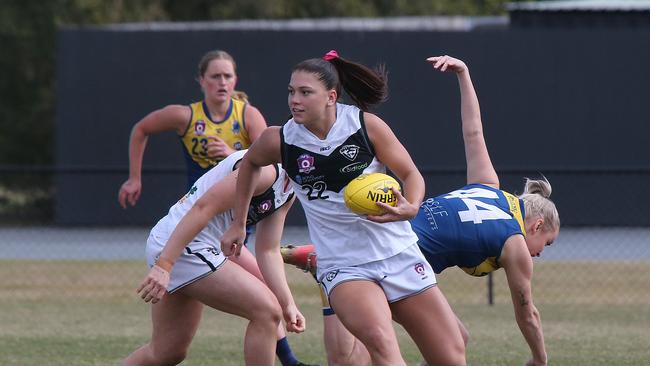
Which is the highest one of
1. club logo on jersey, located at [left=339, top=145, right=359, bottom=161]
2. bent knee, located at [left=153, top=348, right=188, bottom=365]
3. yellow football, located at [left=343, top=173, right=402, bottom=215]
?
club logo on jersey, located at [left=339, top=145, right=359, bottom=161]

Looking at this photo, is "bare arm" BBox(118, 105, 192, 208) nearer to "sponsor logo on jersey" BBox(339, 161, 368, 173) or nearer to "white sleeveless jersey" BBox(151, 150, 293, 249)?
"white sleeveless jersey" BBox(151, 150, 293, 249)

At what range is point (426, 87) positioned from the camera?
1927 cm

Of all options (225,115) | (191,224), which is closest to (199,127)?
(225,115)

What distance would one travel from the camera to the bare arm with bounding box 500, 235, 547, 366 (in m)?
5.69

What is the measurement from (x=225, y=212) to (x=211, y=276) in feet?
1.12

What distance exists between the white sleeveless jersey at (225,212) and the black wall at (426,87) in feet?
43.2

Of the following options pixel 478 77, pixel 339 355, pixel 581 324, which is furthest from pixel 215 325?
pixel 478 77

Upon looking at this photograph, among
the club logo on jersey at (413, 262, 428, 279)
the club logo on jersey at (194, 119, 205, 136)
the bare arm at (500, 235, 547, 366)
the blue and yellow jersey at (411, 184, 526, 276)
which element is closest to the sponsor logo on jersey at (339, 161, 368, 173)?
the club logo on jersey at (413, 262, 428, 279)

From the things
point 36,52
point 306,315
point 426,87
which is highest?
point 36,52

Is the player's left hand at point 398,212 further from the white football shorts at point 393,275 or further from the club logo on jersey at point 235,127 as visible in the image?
the club logo on jersey at point 235,127

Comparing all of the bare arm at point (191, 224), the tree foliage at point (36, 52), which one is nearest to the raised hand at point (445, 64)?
the bare arm at point (191, 224)

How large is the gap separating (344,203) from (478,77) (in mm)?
14284

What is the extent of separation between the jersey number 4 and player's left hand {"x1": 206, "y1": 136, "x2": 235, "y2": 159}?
2408 mm

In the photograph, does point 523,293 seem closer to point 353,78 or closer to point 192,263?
point 353,78
